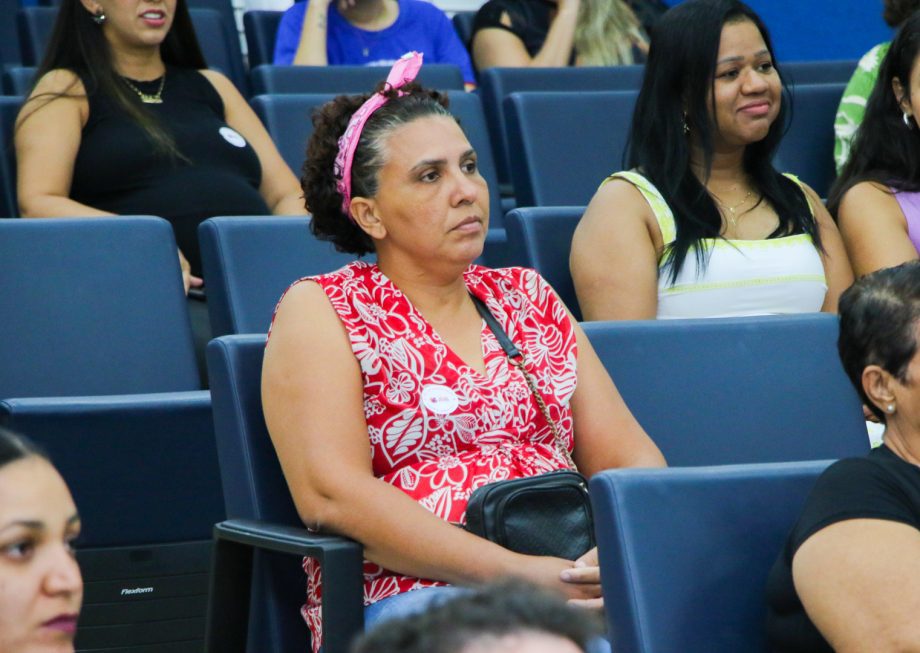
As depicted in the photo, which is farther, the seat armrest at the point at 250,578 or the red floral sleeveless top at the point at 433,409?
the red floral sleeveless top at the point at 433,409

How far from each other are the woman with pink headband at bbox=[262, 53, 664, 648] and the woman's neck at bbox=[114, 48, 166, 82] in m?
1.22

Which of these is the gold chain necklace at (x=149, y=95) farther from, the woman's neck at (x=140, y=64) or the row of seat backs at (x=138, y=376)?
the row of seat backs at (x=138, y=376)

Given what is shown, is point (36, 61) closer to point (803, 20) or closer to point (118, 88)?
point (118, 88)

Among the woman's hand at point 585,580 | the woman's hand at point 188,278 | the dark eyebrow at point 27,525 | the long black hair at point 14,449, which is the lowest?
the woman's hand at point 585,580

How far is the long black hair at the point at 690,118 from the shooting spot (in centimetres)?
289

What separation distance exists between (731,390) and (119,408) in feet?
3.13

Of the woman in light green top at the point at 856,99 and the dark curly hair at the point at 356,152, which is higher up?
the dark curly hair at the point at 356,152

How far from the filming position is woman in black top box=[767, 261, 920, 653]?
1502 millimetres

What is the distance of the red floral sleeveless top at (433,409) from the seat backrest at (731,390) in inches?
4.3

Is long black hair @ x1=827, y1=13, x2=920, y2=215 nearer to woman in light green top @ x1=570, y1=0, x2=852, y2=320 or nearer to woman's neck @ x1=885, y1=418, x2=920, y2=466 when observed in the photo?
woman in light green top @ x1=570, y1=0, x2=852, y2=320

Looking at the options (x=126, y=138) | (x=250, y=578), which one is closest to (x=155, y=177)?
(x=126, y=138)

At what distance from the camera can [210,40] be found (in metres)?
4.71

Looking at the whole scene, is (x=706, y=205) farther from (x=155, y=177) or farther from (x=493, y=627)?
(x=493, y=627)

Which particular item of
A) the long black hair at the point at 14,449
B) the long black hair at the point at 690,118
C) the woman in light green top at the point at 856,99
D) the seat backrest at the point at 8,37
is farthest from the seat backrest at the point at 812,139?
the long black hair at the point at 14,449
